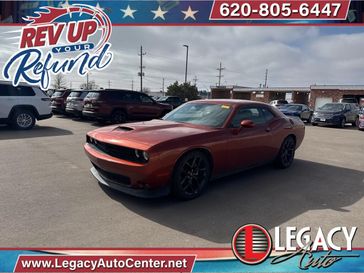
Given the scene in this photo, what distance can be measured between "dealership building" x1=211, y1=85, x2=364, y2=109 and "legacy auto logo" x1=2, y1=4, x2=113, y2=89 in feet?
115

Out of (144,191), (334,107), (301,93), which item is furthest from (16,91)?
(301,93)

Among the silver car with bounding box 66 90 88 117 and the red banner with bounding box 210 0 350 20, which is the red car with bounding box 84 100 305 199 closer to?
the red banner with bounding box 210 0 350 20

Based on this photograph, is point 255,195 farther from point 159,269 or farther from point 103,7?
point 103,7

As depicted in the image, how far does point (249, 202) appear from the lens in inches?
168

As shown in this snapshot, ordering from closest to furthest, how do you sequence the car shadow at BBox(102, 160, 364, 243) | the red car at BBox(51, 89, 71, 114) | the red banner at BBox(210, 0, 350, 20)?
1. the car shadow at BBox(102, 160, 364, 243)
2. the red banner at BBox(210, 0, 350, 20)
3. the red car at BBox(51, 89, 71, 114)

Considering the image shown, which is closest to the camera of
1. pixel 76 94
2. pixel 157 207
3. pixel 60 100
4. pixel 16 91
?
pixel 157 207

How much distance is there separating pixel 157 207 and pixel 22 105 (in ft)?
29.7

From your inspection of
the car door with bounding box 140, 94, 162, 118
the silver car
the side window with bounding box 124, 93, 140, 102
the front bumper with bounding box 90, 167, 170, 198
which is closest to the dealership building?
the car door with bounding box 140, 94, 162, 118

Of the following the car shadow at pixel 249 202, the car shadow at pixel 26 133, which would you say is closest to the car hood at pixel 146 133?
the car shadow at pixel 249 202

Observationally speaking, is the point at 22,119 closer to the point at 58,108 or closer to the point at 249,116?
the point at 58,108

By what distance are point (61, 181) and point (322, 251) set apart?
396 cm

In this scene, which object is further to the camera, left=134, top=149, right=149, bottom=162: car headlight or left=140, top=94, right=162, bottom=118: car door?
left=140, top=94, right=162, bottom=118: car door

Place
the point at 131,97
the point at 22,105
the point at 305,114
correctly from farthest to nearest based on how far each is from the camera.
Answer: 1. the point at 305,114
2. the point at 131,97
3. the point at 22,105

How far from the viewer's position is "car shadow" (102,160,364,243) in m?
3.57
